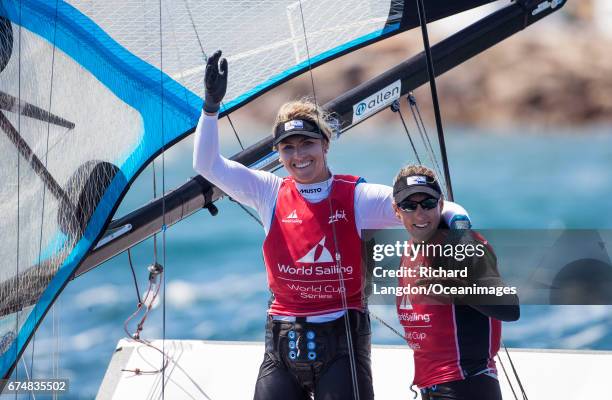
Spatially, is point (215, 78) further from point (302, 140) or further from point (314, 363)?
point (314, 363)

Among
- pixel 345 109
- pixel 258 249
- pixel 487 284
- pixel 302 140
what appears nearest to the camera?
pixel 487 284

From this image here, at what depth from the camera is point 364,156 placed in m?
5.24

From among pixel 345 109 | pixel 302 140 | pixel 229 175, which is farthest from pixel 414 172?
pixel 345 109

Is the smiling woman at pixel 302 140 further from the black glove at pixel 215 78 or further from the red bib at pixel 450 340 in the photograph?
the red bib at pixel 450 340

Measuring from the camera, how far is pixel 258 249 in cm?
498

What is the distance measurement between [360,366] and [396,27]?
93 centimetres

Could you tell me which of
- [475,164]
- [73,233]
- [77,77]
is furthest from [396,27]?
[475,164]

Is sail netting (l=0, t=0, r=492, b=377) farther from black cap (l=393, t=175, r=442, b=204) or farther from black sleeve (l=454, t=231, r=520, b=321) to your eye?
black sleeve (l=454, t=231, r=520, b=321)

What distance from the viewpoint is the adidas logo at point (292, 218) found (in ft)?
4.39

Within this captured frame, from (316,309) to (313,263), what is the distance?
0.23 ft

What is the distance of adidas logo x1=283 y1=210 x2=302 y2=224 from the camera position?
1.34m

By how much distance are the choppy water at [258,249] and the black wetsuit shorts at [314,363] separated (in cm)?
50

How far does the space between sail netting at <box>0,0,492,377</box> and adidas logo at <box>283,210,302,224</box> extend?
1.09 feet

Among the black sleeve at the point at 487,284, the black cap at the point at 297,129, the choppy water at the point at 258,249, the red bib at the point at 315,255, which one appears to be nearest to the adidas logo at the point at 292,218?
the red bib at the point at 315,255
